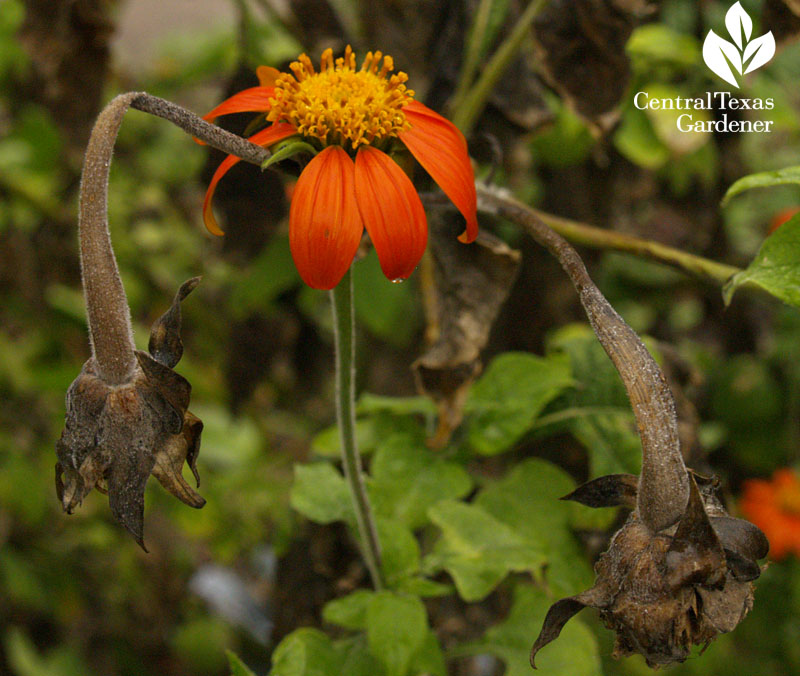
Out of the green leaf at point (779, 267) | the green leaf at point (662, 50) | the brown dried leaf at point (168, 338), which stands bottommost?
the brown dried leaf at point (168, 338)

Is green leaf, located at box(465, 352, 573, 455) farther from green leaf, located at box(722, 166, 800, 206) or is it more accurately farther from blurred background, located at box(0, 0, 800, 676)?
green leaf, located at box(722, 166, 800, 206)

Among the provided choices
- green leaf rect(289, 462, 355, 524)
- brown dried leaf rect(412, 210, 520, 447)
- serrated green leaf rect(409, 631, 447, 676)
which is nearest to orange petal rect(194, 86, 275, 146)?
brown dried leaf rect(412, 210, 520, 447)

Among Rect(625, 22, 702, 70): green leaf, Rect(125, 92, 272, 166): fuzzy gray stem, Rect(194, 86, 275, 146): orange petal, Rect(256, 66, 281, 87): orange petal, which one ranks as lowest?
Rect(125, 92, 272, 166): fuzzy gray stem

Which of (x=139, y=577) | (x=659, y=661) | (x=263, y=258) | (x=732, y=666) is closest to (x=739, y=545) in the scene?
(x=659, y=661)

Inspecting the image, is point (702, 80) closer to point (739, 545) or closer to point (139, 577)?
point (739, 545)

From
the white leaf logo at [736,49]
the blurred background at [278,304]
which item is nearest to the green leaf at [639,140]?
the blurred background at [278,304]

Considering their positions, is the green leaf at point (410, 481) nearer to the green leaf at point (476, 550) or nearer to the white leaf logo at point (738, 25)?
the green leaf at point (476, 550)
